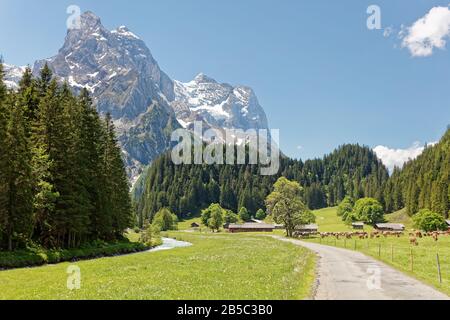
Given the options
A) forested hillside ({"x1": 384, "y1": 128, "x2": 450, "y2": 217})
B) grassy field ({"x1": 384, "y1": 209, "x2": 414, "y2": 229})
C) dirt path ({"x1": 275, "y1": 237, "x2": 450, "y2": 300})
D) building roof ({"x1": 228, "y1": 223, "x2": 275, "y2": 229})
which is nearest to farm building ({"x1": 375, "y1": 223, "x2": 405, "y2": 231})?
grassy field ({"x1": 384, "y1": 209, "x2": 414, "y2": 229})

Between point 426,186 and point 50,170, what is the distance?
146m

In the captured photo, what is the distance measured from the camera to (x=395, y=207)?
190375mm

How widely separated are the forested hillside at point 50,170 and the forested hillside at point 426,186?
120 metres

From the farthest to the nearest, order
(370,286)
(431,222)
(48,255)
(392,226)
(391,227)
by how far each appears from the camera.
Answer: (392,226)
(391,227)
(431,222)
(48,255)
(370,286)

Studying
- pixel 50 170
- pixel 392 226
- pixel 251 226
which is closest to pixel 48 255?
pixel 50 170

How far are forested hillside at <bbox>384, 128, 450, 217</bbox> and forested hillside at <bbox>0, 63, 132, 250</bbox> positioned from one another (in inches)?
4735

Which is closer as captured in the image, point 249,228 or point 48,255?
point 48,255

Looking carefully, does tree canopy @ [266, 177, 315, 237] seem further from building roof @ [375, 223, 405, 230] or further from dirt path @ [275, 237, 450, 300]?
dirt path @ [275, 237, 450, 300]

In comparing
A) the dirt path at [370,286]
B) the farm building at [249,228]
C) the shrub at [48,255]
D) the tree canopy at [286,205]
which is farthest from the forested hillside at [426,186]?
the dirt path at [370,286]

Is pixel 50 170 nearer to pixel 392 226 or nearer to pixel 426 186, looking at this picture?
pixel 392 226

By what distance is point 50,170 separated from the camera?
51031mm
